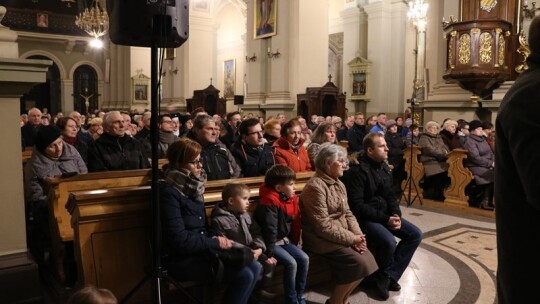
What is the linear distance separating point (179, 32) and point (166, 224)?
4.04ft

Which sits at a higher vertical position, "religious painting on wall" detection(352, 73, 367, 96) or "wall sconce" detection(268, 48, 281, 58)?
"wall sconce" detection(268, 48, 281, 58)

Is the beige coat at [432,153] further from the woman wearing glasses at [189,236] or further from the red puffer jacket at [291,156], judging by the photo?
the woman wearing glasses at [189,236]

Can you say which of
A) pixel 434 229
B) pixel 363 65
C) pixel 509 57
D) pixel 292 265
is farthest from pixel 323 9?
pixel 292 265

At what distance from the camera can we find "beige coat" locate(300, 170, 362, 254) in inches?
135

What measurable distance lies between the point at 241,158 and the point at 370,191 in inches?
57.5

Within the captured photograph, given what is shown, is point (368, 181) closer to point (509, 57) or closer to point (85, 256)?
point (85, 256)

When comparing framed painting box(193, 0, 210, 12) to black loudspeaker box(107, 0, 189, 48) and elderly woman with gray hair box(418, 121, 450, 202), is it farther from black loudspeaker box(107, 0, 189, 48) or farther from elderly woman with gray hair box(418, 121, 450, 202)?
black loudspeaker box(107, 0, 189, 48)

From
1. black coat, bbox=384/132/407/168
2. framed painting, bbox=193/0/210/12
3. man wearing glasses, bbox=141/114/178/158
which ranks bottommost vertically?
black coat, bbox=384/132/407/168

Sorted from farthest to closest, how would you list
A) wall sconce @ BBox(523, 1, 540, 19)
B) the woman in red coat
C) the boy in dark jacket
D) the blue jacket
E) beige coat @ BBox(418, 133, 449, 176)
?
1. wall sconce @ BBox(523, 1, 540, 19)
2. beige coat @ BBox(418, 133, 449, 176)
3. the woman in red coat
4. the boy in dark jacket
5. the blue jacket

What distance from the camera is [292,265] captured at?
3.31 m

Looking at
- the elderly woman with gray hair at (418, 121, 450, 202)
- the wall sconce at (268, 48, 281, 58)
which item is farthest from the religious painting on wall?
the elderly woman with gray hair at (418, 121, 450, 202)

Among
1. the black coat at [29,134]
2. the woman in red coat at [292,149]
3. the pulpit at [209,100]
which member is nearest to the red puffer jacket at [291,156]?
the woman in red coat at [292,149]

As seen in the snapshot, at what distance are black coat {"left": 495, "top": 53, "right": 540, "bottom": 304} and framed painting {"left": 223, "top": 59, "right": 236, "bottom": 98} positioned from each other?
2319 cm

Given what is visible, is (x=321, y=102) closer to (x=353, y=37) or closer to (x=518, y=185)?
(x=353, y=37)
